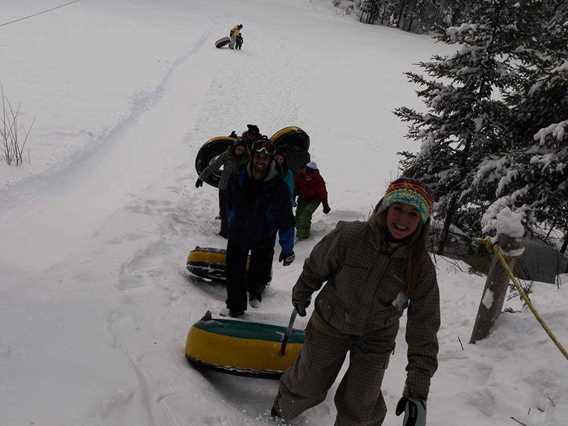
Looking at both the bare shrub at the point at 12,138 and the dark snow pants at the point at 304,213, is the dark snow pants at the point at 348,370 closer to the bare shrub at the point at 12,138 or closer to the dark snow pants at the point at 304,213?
Answer: the dark snow pants at the point at 304,213

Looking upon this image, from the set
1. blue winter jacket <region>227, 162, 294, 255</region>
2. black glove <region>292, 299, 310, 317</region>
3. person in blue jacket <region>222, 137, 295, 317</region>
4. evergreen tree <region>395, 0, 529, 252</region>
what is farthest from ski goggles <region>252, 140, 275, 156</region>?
evergreen tree <region>395, 0, 529, 252</region>

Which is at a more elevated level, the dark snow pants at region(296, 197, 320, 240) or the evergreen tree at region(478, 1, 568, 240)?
the evergreen tree at region(478, 1, 568, 240)

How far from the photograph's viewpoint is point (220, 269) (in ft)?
18.7

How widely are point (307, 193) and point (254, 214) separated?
11.4 feet

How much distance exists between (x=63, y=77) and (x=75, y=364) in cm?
1306

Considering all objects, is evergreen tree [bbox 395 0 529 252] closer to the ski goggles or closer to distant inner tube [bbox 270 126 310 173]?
distant inner tube [bbox 270 126 310 173]

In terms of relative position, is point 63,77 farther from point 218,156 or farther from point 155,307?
point 155,307

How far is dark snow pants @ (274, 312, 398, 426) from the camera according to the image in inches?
126

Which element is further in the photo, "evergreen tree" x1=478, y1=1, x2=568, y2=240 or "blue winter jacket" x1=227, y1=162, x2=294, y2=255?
"evergreen tree" x1=478, y1=1, x2=568, y2=240

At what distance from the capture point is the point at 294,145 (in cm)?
804

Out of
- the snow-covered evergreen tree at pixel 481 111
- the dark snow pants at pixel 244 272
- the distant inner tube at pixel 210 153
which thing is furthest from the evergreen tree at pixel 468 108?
the dark snow pants at pixel 244 272

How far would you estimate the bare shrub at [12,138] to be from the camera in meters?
8.02

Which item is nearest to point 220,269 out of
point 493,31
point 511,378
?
point 511,378

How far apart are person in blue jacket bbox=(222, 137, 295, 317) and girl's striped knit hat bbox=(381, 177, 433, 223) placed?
180 cm
